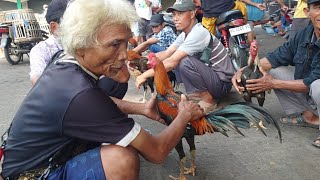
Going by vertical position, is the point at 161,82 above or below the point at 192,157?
above

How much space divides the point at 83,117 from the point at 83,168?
347mm

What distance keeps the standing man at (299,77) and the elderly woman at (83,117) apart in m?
1.66

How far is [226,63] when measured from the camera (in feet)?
14.0

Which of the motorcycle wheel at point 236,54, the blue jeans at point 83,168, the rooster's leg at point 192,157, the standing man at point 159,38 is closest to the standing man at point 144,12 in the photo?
the standing man at point 159,38

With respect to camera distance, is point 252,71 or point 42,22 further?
point 42,22

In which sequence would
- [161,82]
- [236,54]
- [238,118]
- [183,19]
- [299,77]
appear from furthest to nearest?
[236,54]
[183,19]
[299,77]
[161,82]
[238,118]

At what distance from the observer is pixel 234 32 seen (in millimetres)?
5355

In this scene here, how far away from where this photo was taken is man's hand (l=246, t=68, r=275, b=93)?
338cm

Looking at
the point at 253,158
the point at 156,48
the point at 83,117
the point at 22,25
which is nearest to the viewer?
the point at 83,117

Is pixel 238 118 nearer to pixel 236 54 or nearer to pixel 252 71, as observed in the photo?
pixel 252 71

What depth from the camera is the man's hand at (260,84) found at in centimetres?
338

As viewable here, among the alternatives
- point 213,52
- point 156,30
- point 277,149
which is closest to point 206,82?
point 213,52

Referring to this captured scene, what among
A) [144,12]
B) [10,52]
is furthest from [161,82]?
[10,52]

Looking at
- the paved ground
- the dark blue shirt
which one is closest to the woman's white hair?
the paved ground
